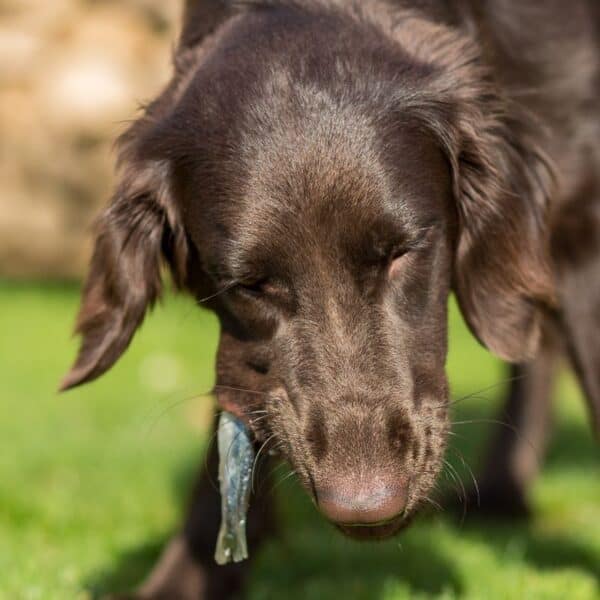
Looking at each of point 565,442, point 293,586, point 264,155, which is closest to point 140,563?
point 293,586

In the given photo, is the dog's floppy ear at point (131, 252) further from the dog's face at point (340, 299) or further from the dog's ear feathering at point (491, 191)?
the dog's ear feathering at point (491, 191)

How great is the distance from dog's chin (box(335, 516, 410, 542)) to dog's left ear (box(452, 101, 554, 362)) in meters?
0.75

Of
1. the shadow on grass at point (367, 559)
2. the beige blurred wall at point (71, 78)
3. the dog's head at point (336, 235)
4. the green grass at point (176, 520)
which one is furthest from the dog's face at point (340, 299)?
the beige blurred wall at point (71, 78)

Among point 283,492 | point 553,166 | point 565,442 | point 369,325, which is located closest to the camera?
point 369,325

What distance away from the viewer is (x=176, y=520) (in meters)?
4.37

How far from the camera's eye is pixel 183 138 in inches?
117

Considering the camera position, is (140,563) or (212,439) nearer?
(212,439)

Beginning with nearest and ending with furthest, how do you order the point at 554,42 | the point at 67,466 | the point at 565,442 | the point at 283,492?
the point at 554,42 < the point at 283,492 < the point at 67,466 < the point at 565,442

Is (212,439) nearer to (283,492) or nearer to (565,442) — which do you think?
(283,492)

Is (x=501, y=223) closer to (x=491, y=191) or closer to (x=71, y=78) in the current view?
(x=491, y=191)

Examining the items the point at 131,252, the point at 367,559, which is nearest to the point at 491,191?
the point at 131,252

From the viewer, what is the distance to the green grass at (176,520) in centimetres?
360

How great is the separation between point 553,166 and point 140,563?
1823mm

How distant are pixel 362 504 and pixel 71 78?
7.91m
